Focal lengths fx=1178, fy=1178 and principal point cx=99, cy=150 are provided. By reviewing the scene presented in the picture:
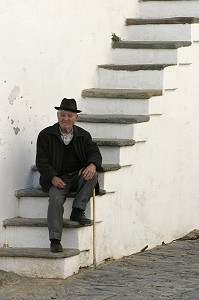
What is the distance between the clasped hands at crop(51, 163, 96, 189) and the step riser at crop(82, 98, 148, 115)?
144cm

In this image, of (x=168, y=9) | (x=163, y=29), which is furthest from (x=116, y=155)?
(x=168, y=9)

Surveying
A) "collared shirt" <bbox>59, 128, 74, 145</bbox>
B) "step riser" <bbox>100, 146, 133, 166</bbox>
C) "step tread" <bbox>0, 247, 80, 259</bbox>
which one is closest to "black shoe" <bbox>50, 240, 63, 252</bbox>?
"step tread" <bbox>0, 247, 80, 259</bbox>

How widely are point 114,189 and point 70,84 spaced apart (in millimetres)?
1395

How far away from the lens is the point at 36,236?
11.5 meters

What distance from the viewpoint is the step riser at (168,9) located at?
45.8ft

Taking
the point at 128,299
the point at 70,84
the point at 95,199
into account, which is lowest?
the point at 128,299

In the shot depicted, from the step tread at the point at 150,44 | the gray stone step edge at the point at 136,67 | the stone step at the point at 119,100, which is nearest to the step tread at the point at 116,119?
the stone step at the point at 119,100

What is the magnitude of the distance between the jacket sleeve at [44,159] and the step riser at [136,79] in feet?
6.45

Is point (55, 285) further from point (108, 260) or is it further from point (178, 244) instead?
point (178, 244)

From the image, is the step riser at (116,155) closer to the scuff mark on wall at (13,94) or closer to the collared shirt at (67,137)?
the collared shirt at (67,137)

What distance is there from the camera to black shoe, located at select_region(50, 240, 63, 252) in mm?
11109

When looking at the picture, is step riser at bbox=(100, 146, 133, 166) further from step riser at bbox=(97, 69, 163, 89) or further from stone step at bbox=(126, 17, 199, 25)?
stone step at bbox=(126, 17, 199, 25)

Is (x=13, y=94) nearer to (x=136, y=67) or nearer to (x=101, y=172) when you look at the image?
(x=101, y=172)

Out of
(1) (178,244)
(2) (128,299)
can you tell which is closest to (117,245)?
(1) (178,244)
